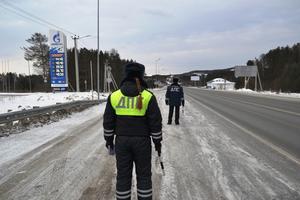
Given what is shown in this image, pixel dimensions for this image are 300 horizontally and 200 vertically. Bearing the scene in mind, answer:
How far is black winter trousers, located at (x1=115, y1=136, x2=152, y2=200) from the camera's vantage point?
4.15 meters

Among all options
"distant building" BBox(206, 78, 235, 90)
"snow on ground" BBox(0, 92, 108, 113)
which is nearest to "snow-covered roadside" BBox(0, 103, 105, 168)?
"snow on ground" BBox(0, 92, 108, 113)

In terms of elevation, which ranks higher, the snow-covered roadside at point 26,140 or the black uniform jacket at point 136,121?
the black uniform jacket at point 136,121

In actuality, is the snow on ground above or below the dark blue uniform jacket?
below

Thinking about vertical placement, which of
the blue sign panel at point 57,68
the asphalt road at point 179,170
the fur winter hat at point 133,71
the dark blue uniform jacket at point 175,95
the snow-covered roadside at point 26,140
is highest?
the blue sign panel at point 57,68

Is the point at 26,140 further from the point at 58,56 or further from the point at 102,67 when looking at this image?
the point at 102,67

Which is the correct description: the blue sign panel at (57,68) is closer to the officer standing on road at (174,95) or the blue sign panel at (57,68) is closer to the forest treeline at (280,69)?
the officer standing on road at (174,95)

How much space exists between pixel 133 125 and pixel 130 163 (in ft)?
1.66

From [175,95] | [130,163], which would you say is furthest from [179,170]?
[175,95]

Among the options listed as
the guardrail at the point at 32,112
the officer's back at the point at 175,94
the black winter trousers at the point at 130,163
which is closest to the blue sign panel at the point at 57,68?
the guardrail at the point at 32,112

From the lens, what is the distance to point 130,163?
14.0ft

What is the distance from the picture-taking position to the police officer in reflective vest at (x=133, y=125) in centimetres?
414

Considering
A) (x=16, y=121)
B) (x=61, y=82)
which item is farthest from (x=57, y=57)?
(x=16, y=121)

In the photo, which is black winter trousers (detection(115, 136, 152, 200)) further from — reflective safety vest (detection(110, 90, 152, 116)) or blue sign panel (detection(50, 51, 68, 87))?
blue sign panel (detection(50, 51, 68, 87))

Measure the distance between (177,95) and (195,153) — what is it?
5.75 meters
